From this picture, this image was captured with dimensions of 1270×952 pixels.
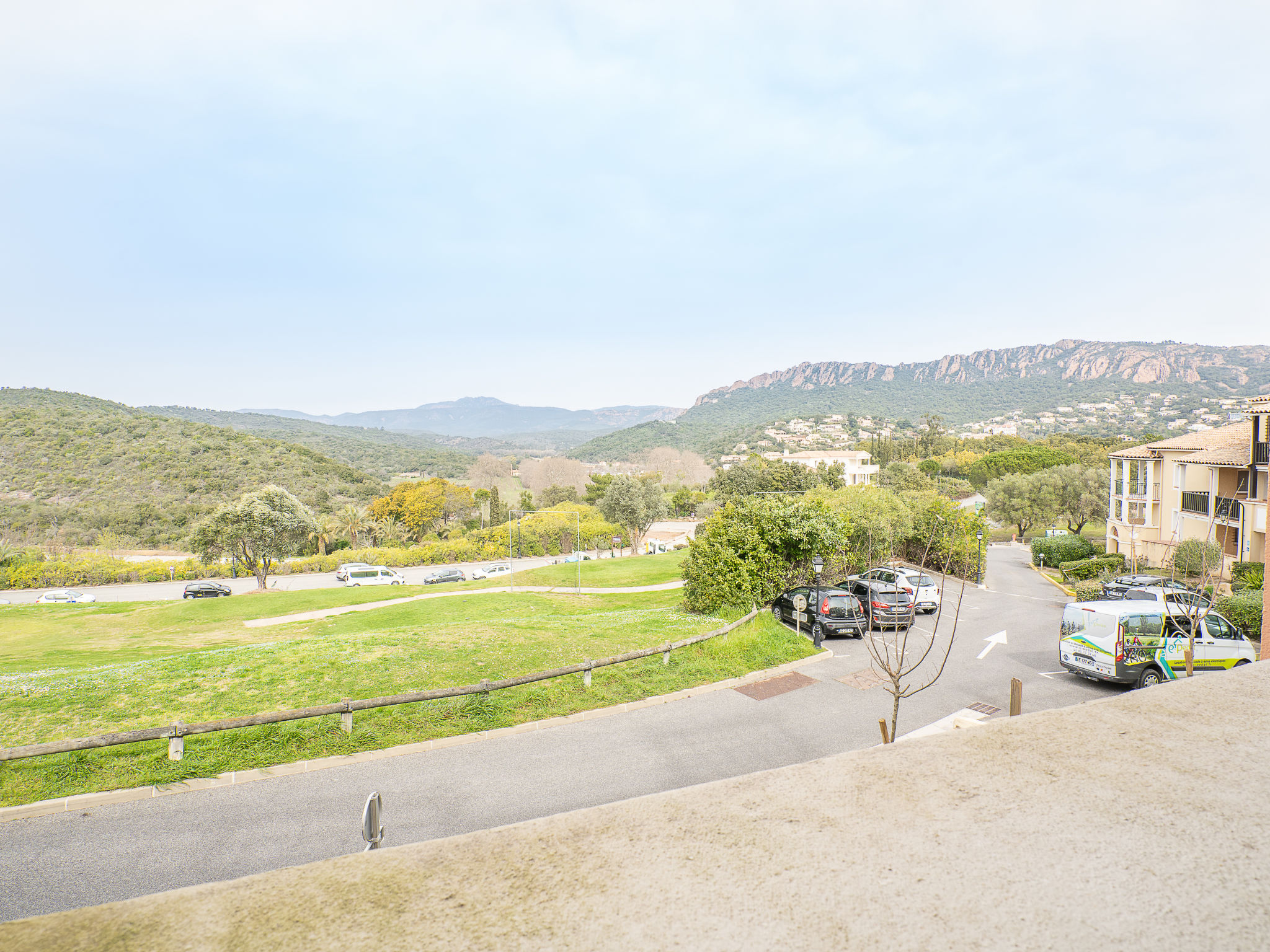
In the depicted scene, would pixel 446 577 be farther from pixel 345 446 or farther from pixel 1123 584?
pixel 345 446

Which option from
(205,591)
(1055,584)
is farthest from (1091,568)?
(205,591)

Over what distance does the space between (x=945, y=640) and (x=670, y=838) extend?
52.9 ft

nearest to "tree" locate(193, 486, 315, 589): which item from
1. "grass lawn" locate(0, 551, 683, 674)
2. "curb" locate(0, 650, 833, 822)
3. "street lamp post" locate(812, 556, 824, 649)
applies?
"grass lawn" locate(0, 551, 683, 674)

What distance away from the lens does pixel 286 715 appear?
346 inches

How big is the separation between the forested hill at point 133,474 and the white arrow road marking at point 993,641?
210 ft

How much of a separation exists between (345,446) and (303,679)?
15111cm

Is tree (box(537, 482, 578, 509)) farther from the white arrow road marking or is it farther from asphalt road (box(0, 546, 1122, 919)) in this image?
asphalt road (box(0, 546, 1122, 919))

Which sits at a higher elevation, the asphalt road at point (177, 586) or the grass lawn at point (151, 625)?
the grass lawn at point (151, 625)

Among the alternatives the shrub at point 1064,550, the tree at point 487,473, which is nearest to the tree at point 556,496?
the tree at point 487,473

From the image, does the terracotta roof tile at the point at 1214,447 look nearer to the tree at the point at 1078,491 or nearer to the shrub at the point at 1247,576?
the shrub at the point at 1247,576

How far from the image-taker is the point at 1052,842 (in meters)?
1.92

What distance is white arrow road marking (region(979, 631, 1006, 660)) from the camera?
14703 mm

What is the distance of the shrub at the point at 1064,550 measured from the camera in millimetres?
34625

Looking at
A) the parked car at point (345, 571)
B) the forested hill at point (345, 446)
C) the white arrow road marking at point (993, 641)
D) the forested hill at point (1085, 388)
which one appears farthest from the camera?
the forested hill at point (1085, 388)
